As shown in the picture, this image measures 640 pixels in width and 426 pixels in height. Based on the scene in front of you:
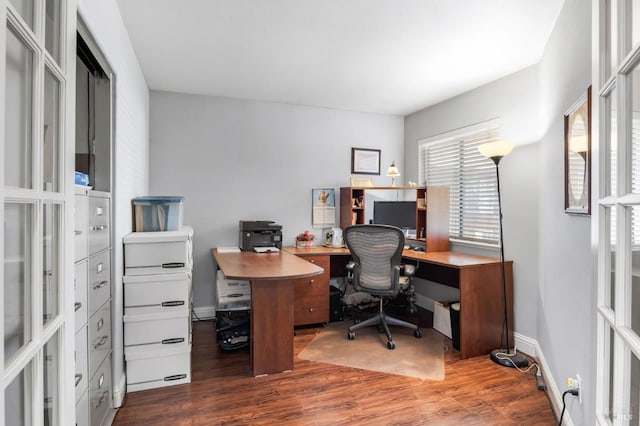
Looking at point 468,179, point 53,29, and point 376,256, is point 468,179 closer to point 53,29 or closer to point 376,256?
point 376,256

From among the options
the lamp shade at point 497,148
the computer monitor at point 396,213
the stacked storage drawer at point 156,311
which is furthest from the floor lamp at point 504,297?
the stacked storage drawer at point 156,311

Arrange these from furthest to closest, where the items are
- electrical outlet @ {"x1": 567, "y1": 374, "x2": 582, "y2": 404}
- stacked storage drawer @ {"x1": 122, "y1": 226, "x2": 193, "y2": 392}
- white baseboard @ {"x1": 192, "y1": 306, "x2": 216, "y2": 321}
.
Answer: white baseboard @ {"x1": 192, "y1": 306, "x2": 216, "y2": 321}
stacked storage drawer @ {"x1": 122, "y1": 226, "x2": 193, "y2": 392}
electrical outlet @ {"x1": 567, "y1": 374, "x2": 582, "y2": 404}

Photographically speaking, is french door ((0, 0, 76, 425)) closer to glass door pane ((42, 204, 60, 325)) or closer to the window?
glass door pane ((42, 204, 60, 325))

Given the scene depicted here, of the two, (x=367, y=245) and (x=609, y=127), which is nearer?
(x=609, y=127)

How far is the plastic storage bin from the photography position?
2703 millimetres

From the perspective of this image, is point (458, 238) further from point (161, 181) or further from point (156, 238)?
point (161, 181)

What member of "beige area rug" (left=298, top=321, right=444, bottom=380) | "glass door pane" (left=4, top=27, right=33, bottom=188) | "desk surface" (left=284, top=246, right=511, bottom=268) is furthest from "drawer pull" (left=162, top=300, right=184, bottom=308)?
"glass door pane" (left=4, top=27, right=33, bottom=188)

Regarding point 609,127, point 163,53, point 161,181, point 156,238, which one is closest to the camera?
point 609,127

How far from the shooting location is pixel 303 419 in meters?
2.03

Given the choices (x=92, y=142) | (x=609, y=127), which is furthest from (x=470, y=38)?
(x=92, y=142)

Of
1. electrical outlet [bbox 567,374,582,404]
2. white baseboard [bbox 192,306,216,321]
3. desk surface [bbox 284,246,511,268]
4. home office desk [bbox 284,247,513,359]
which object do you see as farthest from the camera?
white baseboard [bbox 192,306,216,321]

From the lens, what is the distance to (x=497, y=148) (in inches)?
107

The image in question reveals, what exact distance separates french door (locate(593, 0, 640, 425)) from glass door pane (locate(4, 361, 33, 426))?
1.35 m

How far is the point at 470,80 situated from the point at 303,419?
10.2 ft
